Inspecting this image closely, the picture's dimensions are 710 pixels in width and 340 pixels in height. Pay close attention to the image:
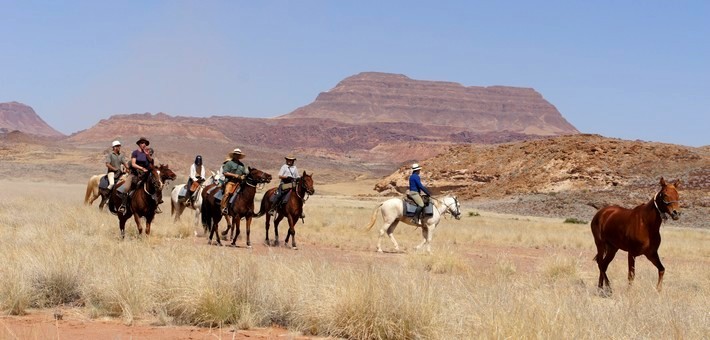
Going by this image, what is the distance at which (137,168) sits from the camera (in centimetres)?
1661

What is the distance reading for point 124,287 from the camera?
30.0 feet

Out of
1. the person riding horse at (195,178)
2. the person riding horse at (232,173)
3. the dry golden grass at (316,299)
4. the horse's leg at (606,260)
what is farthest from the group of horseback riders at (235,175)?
the dry golden grass at (316,299)

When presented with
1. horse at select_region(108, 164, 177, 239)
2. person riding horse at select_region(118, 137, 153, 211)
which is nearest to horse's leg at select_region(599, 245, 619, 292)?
horse at select_region(108, 164, 177, 239)

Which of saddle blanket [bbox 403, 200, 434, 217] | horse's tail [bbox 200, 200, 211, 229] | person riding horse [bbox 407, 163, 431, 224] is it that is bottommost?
horse's tail [bbox 200, 200, 211, 229]

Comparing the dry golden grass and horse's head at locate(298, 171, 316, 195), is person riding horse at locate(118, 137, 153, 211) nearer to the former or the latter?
horse's head at locate(298, 171, 316, 195)

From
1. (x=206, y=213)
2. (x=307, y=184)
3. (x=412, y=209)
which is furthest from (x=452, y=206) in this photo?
(x=206, y=213)

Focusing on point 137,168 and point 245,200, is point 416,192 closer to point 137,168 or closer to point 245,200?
point 245,200

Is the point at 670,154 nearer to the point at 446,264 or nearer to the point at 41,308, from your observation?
the point at 446,264

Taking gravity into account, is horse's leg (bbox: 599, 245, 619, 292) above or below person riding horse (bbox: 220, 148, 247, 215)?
below

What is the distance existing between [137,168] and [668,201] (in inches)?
A: 412

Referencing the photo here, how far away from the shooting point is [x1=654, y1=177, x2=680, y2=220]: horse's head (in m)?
12.1

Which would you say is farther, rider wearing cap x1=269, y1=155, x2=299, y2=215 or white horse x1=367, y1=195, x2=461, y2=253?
white horse x1=367, y1=195, x2=461, y2=253

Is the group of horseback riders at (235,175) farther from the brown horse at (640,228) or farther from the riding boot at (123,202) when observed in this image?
the brown horse at (640,228)

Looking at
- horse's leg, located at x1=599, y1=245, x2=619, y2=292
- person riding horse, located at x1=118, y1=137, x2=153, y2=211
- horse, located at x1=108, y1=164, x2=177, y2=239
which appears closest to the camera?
A: horse's leg, located at x1=599, y1=245, x2=619, y2=292
